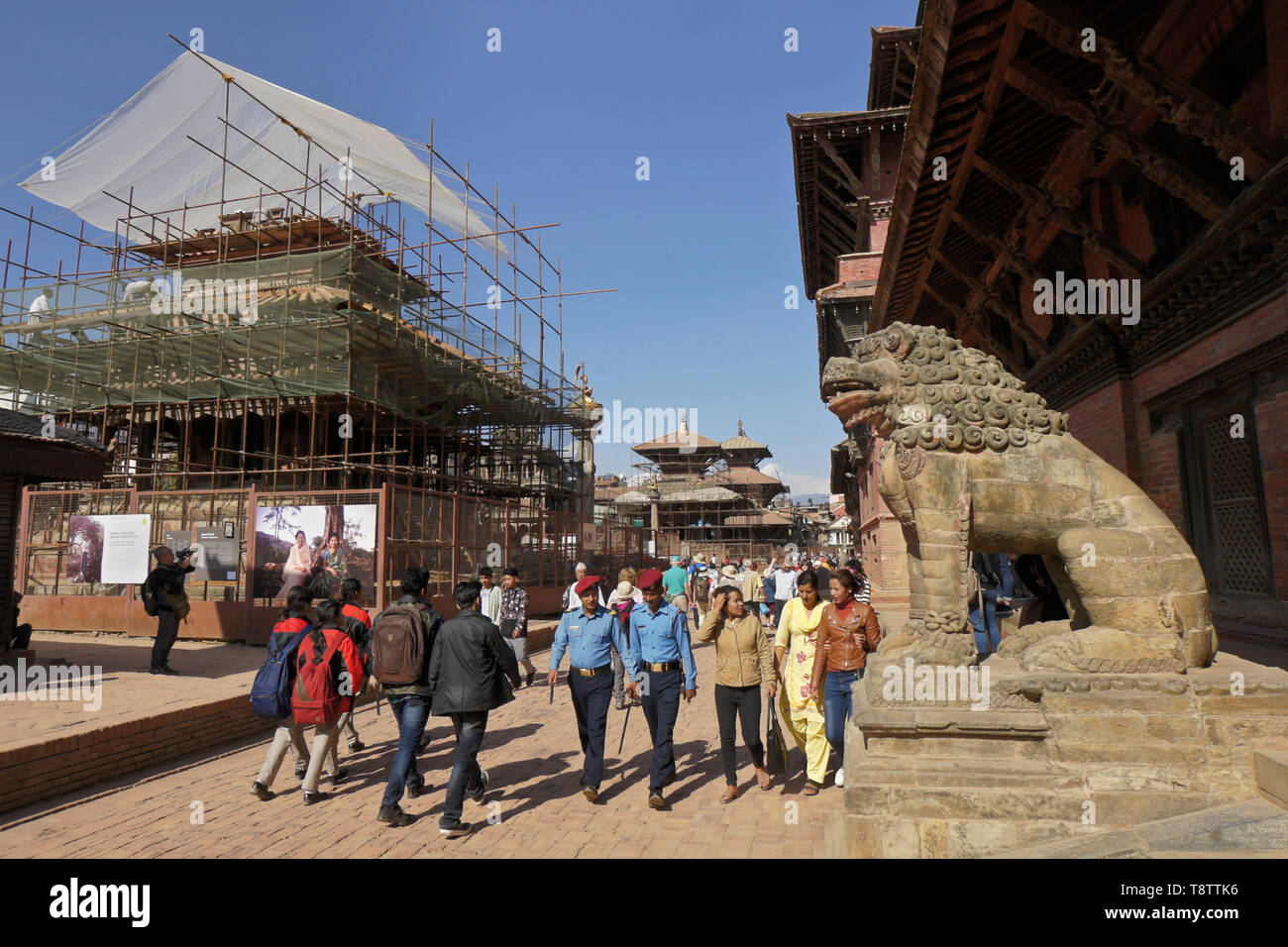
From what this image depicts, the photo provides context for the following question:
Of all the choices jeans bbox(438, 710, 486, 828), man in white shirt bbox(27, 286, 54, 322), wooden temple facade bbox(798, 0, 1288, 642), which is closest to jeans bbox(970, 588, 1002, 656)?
wooden temple facade bbox(798, 0, 1288, 642)

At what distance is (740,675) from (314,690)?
10.9 feet

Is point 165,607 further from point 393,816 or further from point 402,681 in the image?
point 393,816

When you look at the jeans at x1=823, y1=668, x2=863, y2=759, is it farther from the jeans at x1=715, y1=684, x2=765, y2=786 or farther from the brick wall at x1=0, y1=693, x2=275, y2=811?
the brick wall at x1=0, y1=693, x2=275, y2=811

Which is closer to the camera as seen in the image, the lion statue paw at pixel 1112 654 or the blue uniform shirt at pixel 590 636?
the lion statue paw at pixel 1112 654

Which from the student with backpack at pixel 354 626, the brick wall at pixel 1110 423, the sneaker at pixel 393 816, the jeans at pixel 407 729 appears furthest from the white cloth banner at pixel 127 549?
the brick wall at pixel 1110 423

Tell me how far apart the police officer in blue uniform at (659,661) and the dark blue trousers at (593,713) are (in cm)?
31

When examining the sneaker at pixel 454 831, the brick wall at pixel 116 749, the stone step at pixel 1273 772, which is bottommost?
the sneaker at pixel 454 831

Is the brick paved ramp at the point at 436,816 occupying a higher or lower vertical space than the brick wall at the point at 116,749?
lower

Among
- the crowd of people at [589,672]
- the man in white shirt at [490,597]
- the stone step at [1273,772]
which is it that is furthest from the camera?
the man in white shirt at [490,597]

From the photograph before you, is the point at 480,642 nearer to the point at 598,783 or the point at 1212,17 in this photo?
the point at 598,783

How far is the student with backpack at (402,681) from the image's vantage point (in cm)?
512

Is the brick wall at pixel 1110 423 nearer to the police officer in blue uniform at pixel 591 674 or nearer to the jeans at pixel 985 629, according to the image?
the jeans at pixel 985 629

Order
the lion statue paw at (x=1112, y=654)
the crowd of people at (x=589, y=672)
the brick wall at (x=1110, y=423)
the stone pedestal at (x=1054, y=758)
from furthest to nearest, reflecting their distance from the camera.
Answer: the brick wall at (x=1110, y=423)
the crowd of people at (x=589, y=672)
the lion statue paw at (x=1112, y=654)
the stone pedestal at (x=1054, y=758)

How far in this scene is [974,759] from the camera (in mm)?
3889
